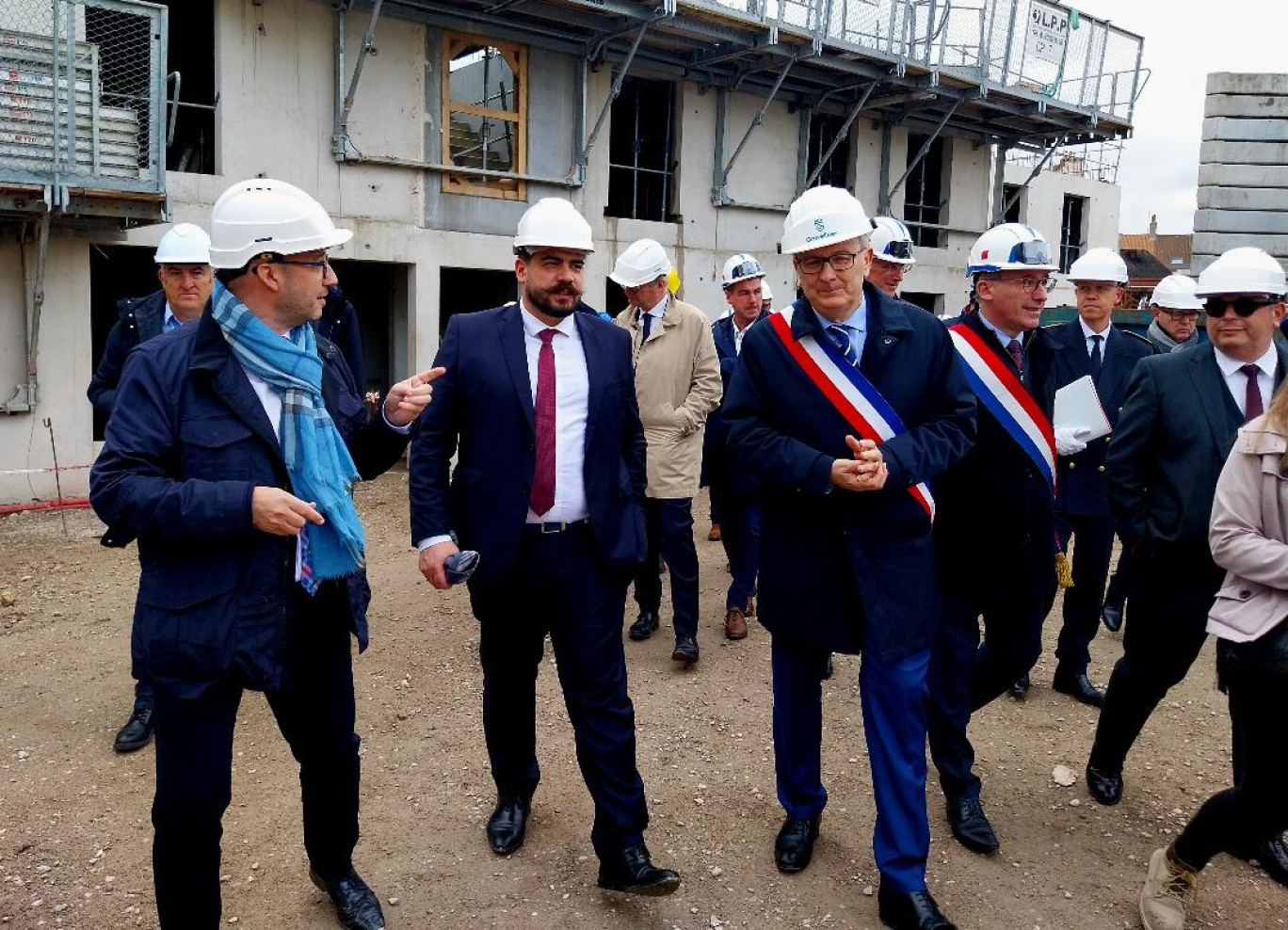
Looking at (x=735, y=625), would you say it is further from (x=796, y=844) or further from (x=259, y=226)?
(x=259, y=226)

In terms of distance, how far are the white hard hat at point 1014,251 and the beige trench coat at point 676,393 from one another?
2224 millimetres

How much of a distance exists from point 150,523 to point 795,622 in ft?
6.38

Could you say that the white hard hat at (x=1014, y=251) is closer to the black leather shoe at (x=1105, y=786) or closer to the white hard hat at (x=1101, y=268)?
the white hard hat at (x=1101, y=268)

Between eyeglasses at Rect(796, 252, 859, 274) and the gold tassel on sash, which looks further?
the gold tassel on sash

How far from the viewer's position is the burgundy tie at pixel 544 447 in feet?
10.7

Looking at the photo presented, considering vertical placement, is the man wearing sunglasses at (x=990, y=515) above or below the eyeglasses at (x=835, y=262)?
below

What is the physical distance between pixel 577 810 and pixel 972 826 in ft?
4.83

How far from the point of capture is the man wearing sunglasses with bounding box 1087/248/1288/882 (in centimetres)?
345

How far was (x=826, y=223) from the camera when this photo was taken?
3.08 metres

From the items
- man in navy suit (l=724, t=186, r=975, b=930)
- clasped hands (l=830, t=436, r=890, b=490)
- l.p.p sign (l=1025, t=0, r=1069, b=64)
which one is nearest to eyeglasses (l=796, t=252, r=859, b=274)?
man in navy suit (l=724, t=186, r=975, b=930)

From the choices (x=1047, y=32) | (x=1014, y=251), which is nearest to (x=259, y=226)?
(x=1014, y=251)

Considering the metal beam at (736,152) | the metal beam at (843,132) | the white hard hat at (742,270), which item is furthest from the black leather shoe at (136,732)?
the metal beam at (843,132)

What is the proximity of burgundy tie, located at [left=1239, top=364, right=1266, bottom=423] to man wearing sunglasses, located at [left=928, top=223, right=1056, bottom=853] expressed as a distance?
0.65m

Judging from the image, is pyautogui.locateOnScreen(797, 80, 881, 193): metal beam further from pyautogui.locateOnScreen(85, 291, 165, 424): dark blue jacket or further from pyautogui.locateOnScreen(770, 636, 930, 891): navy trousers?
pyautogui.locateOnScreen(770, 636, 930, 891): navy trousers
